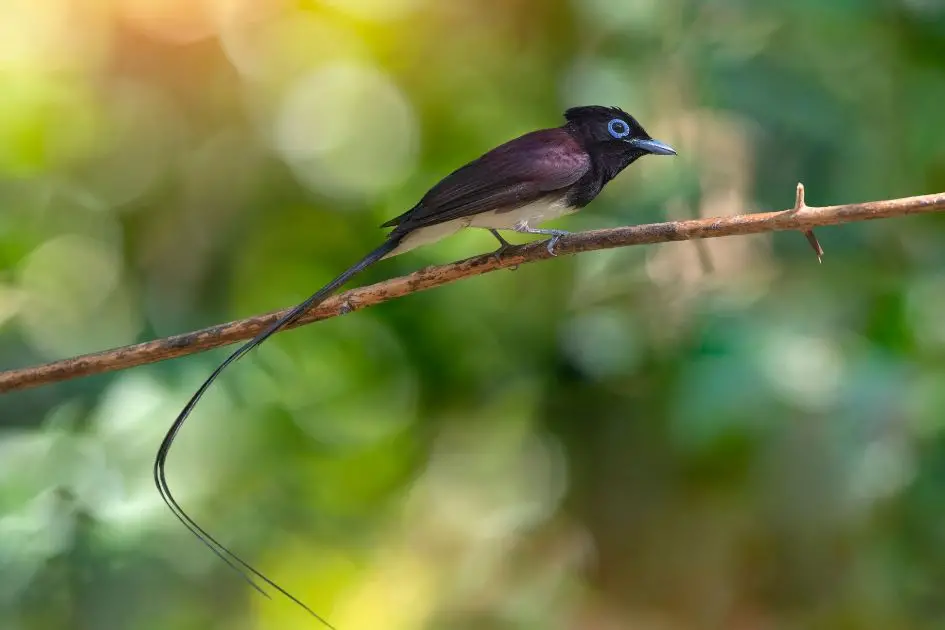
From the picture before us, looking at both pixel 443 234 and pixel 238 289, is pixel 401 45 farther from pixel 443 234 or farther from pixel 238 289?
pixel 443 234

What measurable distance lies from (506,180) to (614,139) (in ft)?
0.85

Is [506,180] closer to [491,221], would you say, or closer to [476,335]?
[491,221]

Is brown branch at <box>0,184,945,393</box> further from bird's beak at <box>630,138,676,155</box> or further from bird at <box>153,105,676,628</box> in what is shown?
bird's beak at <box>630,138,676,155</box>

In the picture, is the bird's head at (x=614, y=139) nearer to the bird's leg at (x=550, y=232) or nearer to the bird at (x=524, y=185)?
the bird at (x=524, y=185)

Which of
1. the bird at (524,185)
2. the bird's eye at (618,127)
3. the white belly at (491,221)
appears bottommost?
the white belly at (491,221)

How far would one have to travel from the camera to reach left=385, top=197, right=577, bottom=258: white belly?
1.56m

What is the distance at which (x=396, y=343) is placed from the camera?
2.61m

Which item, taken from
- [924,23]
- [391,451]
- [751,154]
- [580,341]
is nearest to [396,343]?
[391,451]

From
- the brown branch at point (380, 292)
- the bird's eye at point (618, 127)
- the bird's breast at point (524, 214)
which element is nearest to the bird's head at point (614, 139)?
the bird's eye at point (618, 127)

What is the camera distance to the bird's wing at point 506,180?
4.95 ft

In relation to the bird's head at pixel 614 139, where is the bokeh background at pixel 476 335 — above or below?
below

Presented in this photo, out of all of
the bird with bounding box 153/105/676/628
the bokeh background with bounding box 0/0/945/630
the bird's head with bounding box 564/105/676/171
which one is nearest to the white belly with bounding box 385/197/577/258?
the bird with bounding box 153/105/676/628

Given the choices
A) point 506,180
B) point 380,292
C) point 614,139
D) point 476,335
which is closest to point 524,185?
point 506,180

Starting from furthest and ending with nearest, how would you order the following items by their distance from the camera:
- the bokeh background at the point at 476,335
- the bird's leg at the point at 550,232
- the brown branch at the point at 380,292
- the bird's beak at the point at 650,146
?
the bokeh background at the point at 476,335
the bird's beak at the point at 650,146
the bird's leg at the point at 550,232
the brown branch at the point at 380,292
